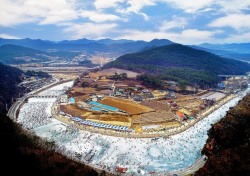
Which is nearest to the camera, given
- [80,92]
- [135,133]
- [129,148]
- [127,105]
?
[129,148]

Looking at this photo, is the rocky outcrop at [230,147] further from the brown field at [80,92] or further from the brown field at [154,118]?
the brown field at [80,92]

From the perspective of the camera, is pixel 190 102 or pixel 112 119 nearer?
pixel 112 119

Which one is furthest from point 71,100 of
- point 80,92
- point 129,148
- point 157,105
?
point 129,148

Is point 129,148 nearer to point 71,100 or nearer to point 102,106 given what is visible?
point 102,106

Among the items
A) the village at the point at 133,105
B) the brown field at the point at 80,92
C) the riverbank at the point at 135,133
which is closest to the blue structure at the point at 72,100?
the village at the point at 133,105

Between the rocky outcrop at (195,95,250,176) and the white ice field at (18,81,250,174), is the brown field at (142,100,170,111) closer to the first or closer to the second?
the white ice field at (18,81,250,174)

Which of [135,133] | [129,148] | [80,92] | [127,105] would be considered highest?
[80,92]
